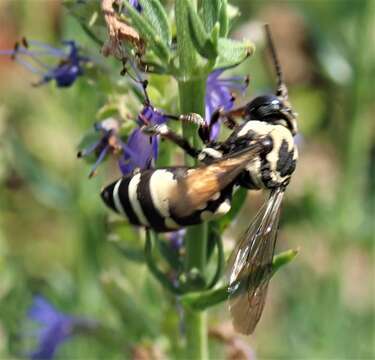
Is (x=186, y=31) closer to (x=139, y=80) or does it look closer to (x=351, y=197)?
(x=139, y=80)

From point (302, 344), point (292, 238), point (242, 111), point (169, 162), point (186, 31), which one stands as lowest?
point (302, 344)

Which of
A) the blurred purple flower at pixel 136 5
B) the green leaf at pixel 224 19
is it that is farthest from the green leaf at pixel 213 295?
the blurred purple flower at pixel 136 5

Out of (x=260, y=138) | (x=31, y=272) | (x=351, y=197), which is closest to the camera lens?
(x=260, y=138)

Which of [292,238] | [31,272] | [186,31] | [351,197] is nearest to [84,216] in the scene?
[31,272]

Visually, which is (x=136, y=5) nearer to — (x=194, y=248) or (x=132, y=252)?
(x=194, y=248)

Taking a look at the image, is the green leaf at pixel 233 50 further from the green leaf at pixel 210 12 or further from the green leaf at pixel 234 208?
the green leaf at pixel 234 208

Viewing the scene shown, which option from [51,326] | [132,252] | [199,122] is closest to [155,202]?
[199,122]
